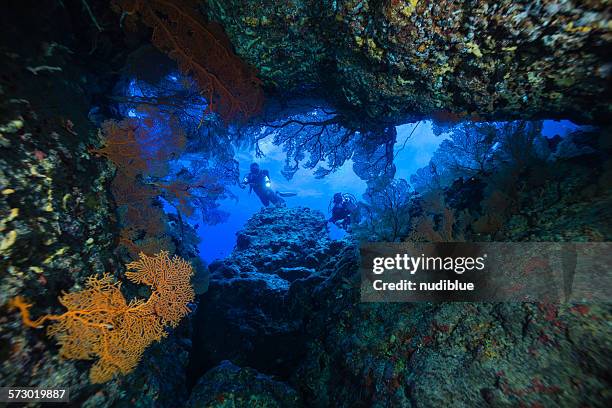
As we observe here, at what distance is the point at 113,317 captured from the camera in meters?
3.24

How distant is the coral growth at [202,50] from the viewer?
4418 mm

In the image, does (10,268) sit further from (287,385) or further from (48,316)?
(287,385)

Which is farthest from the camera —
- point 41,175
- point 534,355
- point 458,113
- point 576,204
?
point 458,113

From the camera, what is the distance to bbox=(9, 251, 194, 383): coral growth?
2.95 meters

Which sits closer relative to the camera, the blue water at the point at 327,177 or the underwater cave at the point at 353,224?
the underwater cave at the point at 353,224

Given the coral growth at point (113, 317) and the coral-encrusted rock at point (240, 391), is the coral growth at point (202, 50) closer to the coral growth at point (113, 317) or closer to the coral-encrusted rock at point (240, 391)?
the coral growth at point (113, 317)

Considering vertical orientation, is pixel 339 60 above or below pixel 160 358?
above

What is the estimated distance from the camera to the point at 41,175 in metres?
3.04

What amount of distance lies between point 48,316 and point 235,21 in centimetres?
423

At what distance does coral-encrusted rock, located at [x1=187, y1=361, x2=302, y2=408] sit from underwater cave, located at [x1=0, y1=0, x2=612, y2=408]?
27mm

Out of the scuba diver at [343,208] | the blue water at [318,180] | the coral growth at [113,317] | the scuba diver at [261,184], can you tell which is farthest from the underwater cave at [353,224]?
the scuba diver at [261,184]

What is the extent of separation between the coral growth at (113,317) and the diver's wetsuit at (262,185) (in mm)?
13285

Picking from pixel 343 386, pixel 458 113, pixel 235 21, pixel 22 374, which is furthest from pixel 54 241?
pixel 458 113

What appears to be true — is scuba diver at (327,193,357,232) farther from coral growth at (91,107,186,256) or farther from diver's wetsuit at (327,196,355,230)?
coral growth at (91,107,186,256)
